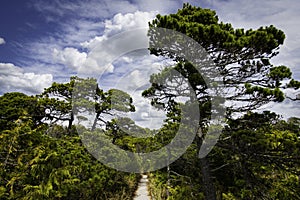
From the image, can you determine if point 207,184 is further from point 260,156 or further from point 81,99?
point 81,99

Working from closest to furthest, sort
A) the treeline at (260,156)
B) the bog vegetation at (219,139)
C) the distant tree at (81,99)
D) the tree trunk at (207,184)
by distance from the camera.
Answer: the bog vegetation at (219,139)
the treeline at (260,156)
the tree trunk at (207,184)
the distant tree at (81,99)

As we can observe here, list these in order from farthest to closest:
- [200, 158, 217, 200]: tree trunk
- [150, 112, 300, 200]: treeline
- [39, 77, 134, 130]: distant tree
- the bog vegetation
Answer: [39, 77, 134, 130]: distant tree
[200, 158, 217, 200]: tree trunk
[150, 112, 300, 200]: treeline
the bog vegetation

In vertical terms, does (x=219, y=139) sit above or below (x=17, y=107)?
below

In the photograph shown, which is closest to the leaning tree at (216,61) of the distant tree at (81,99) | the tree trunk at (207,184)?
the tree trunk at (207,184)

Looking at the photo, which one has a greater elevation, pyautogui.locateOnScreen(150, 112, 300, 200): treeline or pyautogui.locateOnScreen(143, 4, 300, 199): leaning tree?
pyautogui.locateOnScreen(143, 4, 300, 199): leaning tree

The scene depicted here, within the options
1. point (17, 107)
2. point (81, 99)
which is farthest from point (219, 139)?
point (17, 107)

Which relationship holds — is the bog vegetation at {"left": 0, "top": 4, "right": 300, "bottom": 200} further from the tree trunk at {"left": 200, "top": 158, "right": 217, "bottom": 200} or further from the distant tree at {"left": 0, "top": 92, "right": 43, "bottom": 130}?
the distant tree at {"left": 0, "top": 92, "right": 43, "bottom": 130}

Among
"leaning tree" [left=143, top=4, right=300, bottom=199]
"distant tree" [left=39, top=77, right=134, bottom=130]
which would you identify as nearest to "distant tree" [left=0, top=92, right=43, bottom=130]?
"distant tree" [left=39, top=77, right=134, bottom=130]

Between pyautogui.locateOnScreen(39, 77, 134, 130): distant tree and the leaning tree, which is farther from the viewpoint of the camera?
pyautogui.locateOnScreen(39, 77, 134, 130): distant tree

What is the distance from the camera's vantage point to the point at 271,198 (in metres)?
5.68

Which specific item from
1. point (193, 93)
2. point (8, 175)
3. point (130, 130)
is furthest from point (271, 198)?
point (130, 130)

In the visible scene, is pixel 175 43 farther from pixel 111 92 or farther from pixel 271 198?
pixel 111 92

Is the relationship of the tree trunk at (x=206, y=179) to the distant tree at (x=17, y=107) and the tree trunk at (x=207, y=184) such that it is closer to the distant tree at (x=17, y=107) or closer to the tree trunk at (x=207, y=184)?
the tree trunk at (x=207, y=184)

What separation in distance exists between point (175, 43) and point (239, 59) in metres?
1.90
